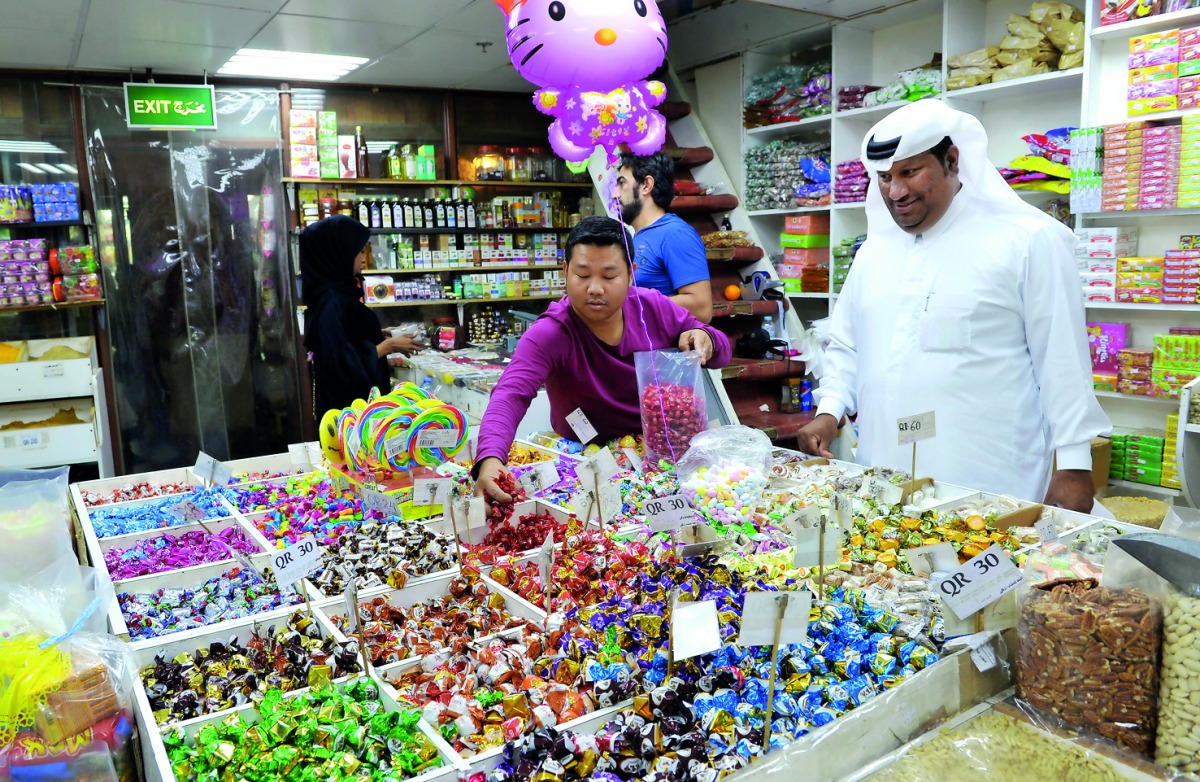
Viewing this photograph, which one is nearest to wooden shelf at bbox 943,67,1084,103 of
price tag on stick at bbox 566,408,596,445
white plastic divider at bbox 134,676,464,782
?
price tag on stick at bbox 566,408,596,445

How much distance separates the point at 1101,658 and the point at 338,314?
146 inches

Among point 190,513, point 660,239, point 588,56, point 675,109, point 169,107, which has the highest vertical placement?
point 169,107

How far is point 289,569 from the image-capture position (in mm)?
1494

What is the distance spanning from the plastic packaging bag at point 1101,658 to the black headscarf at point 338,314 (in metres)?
3.52

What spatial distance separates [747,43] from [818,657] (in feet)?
17.5

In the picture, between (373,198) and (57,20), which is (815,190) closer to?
(373,198)

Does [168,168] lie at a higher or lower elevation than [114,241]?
higher

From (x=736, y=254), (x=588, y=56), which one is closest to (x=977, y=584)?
(x=588, y=56)

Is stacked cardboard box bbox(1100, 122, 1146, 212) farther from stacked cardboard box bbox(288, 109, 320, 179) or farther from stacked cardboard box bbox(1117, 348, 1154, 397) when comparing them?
stacked cardboard box bbox(288, 109, 320, 179)

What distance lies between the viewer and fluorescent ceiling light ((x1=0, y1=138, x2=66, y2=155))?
562 cm

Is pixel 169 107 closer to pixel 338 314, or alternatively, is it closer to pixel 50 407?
pixel 50 407

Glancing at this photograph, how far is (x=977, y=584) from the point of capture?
128 cm

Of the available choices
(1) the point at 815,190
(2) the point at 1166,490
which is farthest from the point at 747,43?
(2) the point at 1166,490

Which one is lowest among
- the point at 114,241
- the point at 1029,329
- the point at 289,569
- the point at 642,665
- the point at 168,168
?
the point at 642,665
